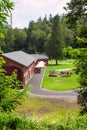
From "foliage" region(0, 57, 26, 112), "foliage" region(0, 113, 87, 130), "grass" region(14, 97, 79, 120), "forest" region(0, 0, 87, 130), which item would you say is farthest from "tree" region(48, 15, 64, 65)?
"foliage" region(0, 113, 87, 130)

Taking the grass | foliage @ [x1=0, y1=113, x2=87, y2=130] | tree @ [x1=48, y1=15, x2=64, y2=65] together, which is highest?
foliage @ [x1=0, y1=113, x2=87, y2=130]

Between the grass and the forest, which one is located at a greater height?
the forest

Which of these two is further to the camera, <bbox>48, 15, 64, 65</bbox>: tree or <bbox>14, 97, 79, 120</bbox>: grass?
<bbox>48, 15, 64, 65</bbox>: tree

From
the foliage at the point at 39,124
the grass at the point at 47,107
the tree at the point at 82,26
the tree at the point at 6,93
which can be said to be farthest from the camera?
the grass at the point at 47,107

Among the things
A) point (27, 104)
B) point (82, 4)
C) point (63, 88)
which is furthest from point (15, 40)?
Answer: point (82, 4)

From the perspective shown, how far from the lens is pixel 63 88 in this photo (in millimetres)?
41594

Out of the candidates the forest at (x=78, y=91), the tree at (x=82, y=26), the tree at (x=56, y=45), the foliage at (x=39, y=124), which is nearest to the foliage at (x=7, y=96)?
the forest at (x=78, y=91)

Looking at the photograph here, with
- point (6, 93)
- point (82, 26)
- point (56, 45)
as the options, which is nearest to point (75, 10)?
point (82, 26)

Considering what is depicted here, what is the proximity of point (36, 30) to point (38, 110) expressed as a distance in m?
81.9

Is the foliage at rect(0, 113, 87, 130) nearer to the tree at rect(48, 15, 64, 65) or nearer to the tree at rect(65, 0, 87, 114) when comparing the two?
the tree at rect(65, 0, 87, 114)

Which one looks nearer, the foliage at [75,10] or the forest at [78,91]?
the forest at [78,91]

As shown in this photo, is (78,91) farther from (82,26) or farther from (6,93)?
(6,93)

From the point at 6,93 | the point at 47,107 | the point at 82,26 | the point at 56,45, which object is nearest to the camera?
the point at 6,93

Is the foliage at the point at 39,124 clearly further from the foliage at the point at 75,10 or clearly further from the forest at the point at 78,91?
the foliage at the point at 75,10
